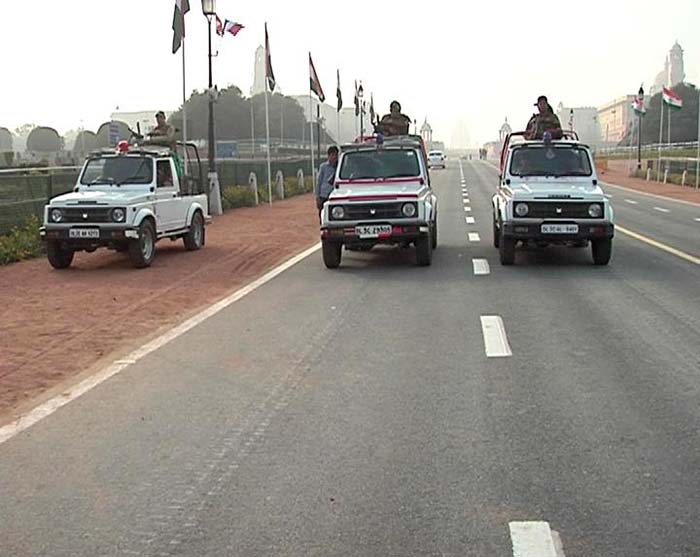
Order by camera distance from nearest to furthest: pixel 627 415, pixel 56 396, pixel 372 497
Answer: pixel 372 497 → pixel 627 415 → pixel 56 396

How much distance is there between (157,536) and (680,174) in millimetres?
54789

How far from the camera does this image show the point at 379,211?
51.8 ft

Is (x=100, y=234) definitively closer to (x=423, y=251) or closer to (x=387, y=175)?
(x=387, y=175)

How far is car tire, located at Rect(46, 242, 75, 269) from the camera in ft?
54.9

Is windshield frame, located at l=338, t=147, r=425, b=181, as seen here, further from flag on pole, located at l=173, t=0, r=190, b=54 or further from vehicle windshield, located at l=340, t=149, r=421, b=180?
flag on pole, located at l=173, t=0, r=190, b=54

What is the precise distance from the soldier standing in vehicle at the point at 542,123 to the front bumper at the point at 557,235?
3.40 m

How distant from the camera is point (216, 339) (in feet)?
33.6

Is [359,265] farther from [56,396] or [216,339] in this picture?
[56,396]

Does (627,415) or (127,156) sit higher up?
(127,156)

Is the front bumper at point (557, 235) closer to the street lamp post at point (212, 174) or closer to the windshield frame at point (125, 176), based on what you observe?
the windshield frame at point (125, 176)

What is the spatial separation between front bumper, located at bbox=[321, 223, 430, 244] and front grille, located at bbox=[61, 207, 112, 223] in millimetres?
3552

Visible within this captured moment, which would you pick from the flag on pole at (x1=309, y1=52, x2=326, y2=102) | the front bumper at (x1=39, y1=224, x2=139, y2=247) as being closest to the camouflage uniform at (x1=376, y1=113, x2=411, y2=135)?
the front bumper at (x1=39, y1=224, x2=139, y2=247)

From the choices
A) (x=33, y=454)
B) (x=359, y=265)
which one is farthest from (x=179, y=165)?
(x=33, y=454)

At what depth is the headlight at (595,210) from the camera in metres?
15.5
